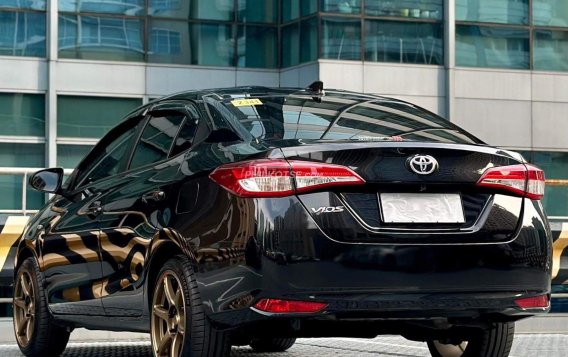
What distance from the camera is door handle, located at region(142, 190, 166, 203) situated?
6827mm

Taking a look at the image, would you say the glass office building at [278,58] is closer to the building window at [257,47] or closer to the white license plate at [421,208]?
the building window at [257,47]

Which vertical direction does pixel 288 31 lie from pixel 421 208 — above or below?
above

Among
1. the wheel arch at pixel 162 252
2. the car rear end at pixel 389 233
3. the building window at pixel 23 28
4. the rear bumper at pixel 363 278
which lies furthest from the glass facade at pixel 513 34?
the rear bumper at pixel 363 278

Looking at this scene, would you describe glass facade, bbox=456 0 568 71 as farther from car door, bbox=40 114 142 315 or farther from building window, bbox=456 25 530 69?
car door, bbox=40 114 142 315

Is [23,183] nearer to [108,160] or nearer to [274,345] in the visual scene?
[274,345]

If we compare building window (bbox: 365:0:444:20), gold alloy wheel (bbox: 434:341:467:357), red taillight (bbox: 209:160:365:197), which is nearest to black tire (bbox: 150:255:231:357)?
red taillight (bbox: 209:160:365:197)

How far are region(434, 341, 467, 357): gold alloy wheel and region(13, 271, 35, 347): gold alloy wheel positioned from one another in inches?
98.5

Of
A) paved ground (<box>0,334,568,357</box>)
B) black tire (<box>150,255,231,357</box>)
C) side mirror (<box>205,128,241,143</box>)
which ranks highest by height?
side mirror (<box>205,128,241,143</box>)

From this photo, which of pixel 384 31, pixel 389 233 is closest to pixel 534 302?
pixel 389 233

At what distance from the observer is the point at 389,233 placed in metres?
6.04

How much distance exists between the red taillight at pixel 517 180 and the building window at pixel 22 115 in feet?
101

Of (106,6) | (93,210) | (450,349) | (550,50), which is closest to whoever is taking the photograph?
(93,210)

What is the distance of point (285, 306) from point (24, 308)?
345 cm

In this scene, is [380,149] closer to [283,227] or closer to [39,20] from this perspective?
[283,227]
